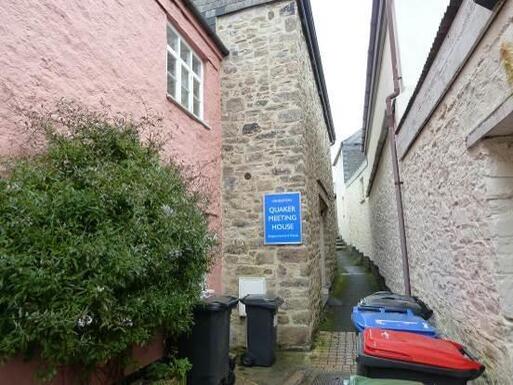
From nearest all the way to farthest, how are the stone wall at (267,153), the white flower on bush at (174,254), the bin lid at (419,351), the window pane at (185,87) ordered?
the bin lid at (419,351)
the white flower on bush at (174,254)
the window pane at (185,87)
the stone wall at (267,153)

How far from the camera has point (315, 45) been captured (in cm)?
902

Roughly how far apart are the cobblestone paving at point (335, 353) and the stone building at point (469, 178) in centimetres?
151

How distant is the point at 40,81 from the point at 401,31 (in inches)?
229

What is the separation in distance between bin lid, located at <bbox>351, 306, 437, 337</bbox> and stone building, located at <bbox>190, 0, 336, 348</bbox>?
2.51 m

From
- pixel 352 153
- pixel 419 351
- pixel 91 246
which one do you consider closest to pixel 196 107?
pixel 91 246

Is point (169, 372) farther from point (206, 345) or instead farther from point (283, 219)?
point (283, 219)

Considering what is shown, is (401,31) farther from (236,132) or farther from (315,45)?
(236,132)

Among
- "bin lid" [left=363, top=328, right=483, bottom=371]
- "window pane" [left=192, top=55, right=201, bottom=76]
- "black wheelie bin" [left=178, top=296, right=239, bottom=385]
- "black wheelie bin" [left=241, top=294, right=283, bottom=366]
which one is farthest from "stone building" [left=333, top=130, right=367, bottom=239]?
"bin lid" [left=363, top=328, right=483, bottom=371]

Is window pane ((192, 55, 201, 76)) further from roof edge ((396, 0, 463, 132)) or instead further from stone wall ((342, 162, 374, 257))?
stone wall ((342, 162, 374, 257))

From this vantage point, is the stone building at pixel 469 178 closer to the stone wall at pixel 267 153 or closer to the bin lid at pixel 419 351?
the bin lid at pixel 419 351

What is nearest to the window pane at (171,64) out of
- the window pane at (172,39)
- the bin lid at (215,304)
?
the window pane at (172,39)

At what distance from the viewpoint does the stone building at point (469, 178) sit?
2641 mm

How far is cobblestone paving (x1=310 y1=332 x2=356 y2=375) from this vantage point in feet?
17.7

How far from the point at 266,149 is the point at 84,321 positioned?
4852mm
